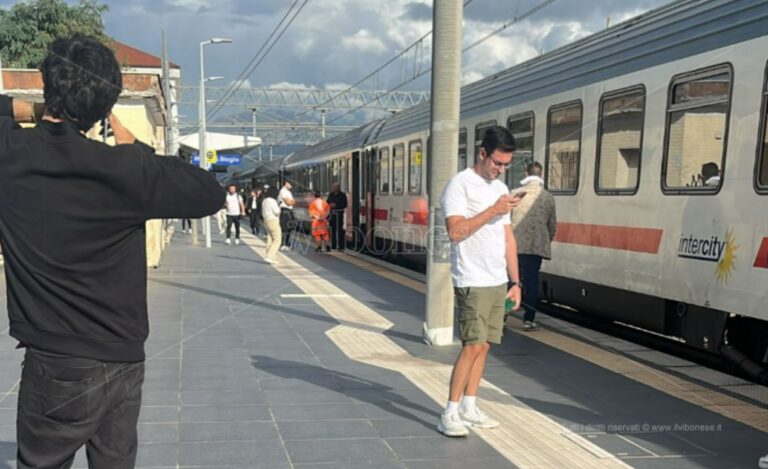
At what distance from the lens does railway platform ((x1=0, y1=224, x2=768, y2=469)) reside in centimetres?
418

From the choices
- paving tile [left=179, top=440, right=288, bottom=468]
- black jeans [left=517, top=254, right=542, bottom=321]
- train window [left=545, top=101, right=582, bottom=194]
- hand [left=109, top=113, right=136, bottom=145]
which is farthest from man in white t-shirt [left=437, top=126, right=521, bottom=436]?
train window [left=545, top=101, right=582, bottom=194]

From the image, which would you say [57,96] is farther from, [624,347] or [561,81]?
[561,81]

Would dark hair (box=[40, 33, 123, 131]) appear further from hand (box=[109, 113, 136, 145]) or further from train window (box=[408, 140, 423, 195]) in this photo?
train window (box=[408, 140, 423, 195])

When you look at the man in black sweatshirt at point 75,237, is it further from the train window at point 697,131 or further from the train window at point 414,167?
the train window at point 414,167

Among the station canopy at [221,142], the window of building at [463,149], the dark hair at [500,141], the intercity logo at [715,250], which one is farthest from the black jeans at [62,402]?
the station canopy at [221,142]

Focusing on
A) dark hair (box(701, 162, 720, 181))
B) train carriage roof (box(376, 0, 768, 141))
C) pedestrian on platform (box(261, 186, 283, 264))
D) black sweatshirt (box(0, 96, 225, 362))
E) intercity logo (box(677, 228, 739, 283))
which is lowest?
pedestrian on platform (box(261, 186, 283, 264))

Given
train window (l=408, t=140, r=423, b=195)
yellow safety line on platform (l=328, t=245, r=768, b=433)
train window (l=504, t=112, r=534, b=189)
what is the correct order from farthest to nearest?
train window (l=408, t=140, r=423, b=195), train window (l=504, t=112, r=534, b=189), yellow safety line on platform (l=328, t=245, r=768, b=433)

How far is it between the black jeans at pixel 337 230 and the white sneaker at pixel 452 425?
14814mm

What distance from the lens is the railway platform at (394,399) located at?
4176 mm

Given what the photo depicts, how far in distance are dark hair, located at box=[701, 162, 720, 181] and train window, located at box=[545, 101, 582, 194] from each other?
2.22m

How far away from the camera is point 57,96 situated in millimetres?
2176

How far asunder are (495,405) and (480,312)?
41.0 inches

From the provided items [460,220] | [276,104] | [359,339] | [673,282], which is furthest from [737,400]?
[276,104]

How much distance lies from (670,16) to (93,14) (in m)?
33.4
